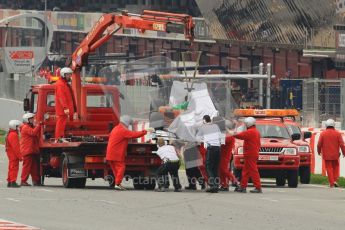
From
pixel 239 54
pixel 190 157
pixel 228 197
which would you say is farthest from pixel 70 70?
pixel 239 54

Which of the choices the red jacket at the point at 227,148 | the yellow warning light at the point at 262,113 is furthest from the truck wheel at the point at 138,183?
the yellow warning light at the point at 262,113

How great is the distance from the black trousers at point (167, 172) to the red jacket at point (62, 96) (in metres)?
3.23

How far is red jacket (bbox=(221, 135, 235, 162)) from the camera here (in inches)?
1198

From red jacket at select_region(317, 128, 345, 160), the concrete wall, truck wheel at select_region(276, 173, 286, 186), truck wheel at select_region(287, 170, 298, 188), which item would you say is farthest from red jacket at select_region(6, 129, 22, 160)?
the concrete wall

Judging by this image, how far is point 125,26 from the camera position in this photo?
33250 millimetres

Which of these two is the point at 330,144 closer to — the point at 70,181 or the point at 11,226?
the point at 70,181

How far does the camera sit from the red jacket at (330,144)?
34062 millimetres

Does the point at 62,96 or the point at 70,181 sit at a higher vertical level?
the point at 62,96

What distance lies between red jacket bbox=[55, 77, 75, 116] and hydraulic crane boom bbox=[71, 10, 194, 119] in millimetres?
776

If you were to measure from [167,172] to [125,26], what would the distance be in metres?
4.52

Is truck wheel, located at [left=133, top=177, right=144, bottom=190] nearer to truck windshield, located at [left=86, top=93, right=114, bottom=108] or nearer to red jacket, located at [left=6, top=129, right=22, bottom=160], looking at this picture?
red jacket, located at [left=6, top=129, right=22, bottom=160]

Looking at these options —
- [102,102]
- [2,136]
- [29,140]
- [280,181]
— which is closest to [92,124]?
[102,102]

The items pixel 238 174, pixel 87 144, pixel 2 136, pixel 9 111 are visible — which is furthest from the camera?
pixel 9 111

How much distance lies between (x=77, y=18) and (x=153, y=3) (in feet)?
22.9
